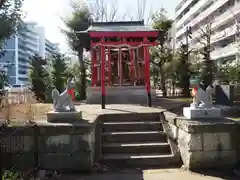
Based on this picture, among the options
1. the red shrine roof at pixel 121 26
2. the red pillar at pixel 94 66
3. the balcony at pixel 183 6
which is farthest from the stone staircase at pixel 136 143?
the balcony at pixel 183 6

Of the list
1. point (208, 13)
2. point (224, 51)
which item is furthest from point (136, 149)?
point (208, 13)

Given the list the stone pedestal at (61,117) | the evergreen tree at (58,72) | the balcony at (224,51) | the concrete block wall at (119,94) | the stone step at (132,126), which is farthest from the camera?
the balcony at (224,51)

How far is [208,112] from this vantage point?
5820mm

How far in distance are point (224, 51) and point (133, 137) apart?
36020mm

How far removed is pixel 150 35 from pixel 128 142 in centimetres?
660

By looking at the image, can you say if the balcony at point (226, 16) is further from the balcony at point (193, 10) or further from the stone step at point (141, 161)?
the stone step at point (141, 161)

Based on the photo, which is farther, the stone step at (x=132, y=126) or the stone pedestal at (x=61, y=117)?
the stone step at (x=132, y=126)

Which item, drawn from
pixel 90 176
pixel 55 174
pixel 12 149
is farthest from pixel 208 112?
pixel 12 149

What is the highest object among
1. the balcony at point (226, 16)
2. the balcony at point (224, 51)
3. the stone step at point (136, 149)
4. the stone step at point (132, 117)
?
the balcony at point (226, 16)

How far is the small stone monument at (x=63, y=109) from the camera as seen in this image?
18.9 ft

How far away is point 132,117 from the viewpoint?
736 centimetres

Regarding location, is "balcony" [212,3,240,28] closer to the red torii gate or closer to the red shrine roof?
the red shrine roof

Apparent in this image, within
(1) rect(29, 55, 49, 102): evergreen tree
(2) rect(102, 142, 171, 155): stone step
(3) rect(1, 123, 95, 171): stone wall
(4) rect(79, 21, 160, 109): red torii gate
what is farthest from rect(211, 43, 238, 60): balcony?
(3) rect(1, 123, 95, 171): stone wall

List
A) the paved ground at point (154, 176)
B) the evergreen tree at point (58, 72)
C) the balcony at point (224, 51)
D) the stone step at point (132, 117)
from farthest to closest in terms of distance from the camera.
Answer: the balcony at point (224, 51) → the evergreen tree at point (58, 72) → the stone step at point (132, 117) → the paved ground at point (154, 176)
